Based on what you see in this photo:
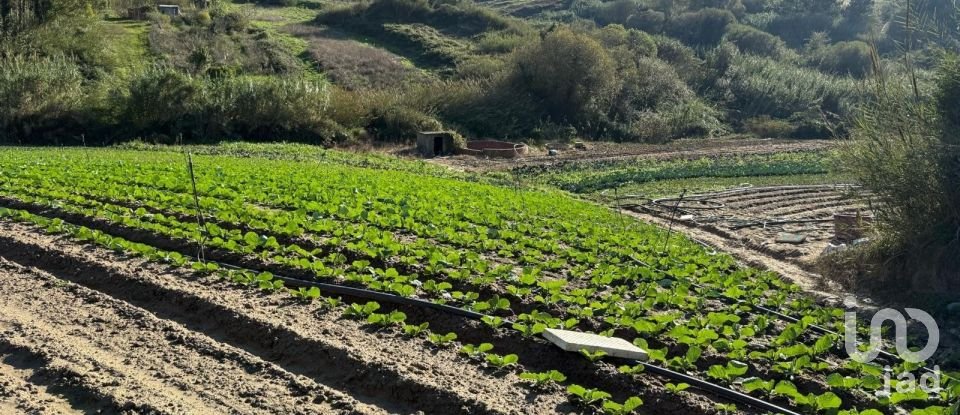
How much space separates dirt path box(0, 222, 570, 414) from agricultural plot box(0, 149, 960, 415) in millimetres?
29

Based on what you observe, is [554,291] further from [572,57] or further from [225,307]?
[572,57]

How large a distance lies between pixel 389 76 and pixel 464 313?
4237cm

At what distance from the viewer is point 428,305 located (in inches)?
364

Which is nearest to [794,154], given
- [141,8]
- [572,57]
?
[572,57]

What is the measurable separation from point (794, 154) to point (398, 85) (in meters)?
21.6

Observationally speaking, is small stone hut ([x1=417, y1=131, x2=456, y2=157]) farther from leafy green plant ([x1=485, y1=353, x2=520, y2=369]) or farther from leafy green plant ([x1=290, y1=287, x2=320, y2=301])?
leafy green plant ([x1=485, y1=353, x2=520, y2=369])

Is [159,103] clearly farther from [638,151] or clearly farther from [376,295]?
[376,295]

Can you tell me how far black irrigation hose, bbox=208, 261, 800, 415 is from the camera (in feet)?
22.9

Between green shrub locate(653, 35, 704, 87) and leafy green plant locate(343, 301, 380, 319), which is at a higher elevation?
green shrub locate(653, 35, 704, 87)

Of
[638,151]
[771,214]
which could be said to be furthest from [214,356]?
[638,151]

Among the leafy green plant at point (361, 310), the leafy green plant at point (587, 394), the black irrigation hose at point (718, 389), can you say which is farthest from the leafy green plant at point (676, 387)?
the leafy green plant at point (361, 310)

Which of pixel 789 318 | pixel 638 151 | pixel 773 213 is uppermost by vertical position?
pixel 789 318

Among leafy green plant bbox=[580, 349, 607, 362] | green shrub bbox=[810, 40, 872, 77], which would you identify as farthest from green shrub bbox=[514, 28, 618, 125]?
leafy green plant bbox=[580, 349, 607, 362]

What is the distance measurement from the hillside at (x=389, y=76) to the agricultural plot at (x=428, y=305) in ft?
25.6
